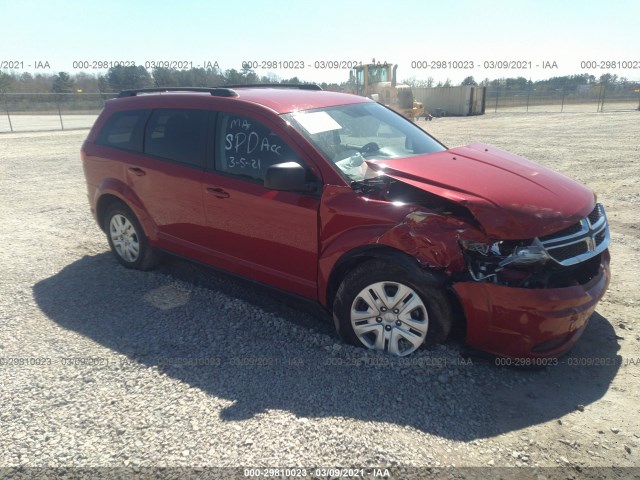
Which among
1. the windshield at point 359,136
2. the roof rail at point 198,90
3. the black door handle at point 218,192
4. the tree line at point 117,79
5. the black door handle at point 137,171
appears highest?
the tree line at point 117,79

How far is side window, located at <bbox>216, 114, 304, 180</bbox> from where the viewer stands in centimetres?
371

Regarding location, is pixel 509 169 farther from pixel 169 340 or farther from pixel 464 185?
pixel 169 340

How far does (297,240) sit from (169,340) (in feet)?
4.27

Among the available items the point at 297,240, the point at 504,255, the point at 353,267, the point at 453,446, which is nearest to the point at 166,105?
the point at 297,240

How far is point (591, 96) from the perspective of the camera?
46.3 metres

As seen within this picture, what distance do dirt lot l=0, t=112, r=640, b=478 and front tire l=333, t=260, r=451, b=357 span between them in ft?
0.43

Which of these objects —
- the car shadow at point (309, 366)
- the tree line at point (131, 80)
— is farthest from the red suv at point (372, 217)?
the tree line at point (131, 80)

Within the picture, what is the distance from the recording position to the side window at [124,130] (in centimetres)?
481

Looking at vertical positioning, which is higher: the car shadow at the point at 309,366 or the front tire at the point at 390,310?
the front tire at the point at 390,310

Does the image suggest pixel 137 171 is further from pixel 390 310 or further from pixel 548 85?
pixel 548 85

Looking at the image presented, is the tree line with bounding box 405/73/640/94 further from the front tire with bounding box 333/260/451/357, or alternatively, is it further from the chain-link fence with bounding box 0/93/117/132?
the front tire with bounding box 333/260/451/357

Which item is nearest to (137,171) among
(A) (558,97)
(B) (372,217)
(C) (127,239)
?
(C) (127,239)

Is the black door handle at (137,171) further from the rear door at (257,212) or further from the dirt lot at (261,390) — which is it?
the dirt lot at (261,390)

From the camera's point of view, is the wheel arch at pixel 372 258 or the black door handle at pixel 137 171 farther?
the black door handle at pixel 137 171
